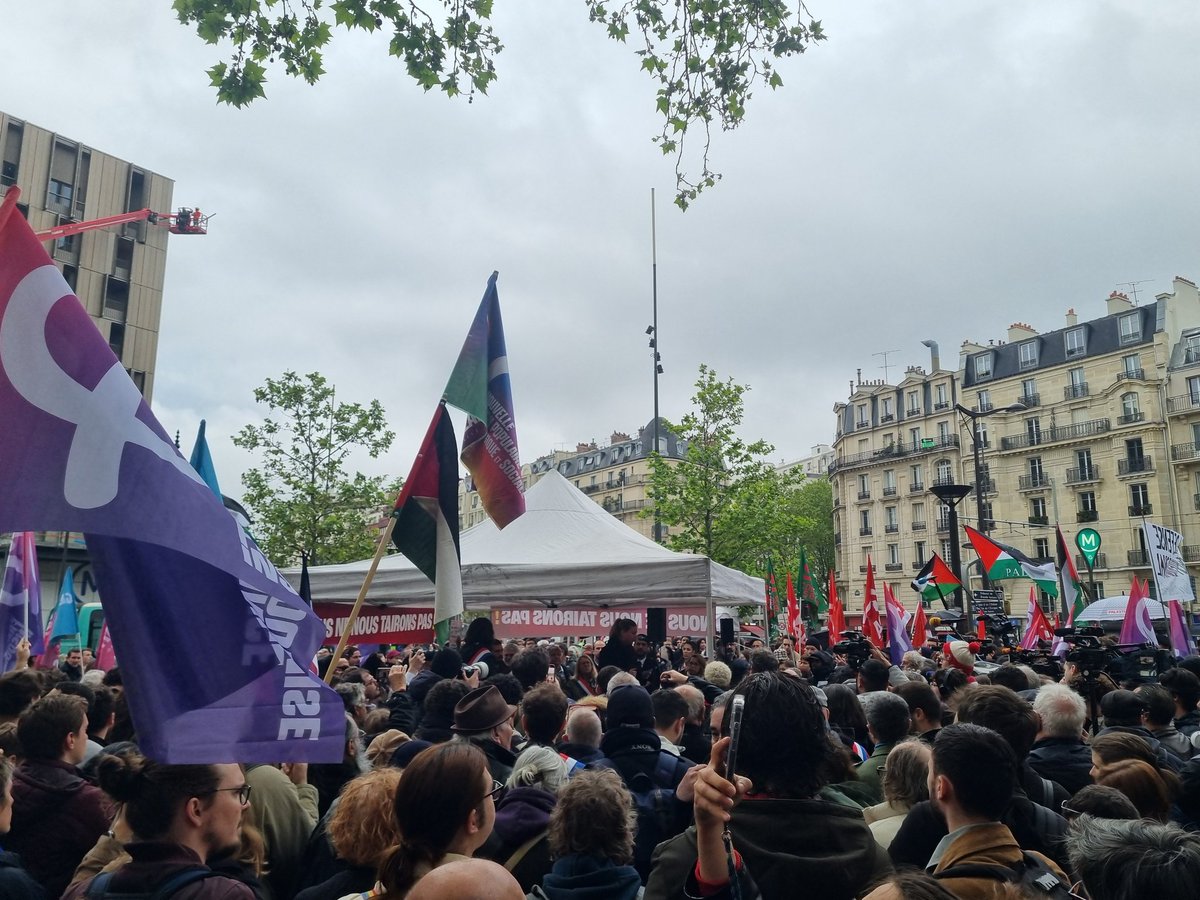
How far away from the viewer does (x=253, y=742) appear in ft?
8.46

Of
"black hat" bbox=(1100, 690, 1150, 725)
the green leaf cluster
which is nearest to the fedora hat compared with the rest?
"black hat" bbox=(1100, 690, 1150, 725)

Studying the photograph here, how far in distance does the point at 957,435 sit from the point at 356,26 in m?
61.6

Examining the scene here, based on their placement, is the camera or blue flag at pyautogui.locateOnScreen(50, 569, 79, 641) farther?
blue flag at pyautogui.locateOnScreen(50, 569, 79, 641)

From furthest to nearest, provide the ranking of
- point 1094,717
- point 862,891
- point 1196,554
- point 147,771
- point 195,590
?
point 1196,554 < point 1094,717 < point 195,590 < point 147,771 < point 862,891

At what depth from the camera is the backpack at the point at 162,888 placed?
2221 mm

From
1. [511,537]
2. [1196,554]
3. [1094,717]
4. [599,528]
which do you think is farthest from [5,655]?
[1196,554]

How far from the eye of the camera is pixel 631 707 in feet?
14.4

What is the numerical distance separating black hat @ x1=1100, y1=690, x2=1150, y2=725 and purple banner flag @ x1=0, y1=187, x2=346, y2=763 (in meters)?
4.42

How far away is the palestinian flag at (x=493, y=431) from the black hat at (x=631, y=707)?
2365 mm

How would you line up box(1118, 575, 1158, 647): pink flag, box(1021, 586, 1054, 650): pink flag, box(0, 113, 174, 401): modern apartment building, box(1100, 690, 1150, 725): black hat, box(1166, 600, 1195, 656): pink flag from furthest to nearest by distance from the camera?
box(0, 113, 174, 401): modern apartment building
box(1021, 586, 1054, 650): pink flag
box(1118, 575, 1158, 647): pink flag
box(1166, 600, 1195, 656): pink flag
box(1100, 690, 1150, 725): black hat

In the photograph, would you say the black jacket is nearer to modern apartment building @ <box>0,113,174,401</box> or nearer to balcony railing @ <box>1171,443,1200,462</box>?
modern apartment building @ <box>0,113,174,401</box>

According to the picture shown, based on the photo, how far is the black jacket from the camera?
173 inches

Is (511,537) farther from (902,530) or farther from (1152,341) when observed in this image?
(902,530)

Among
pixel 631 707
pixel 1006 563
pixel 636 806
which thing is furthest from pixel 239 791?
pixel 1006 563
